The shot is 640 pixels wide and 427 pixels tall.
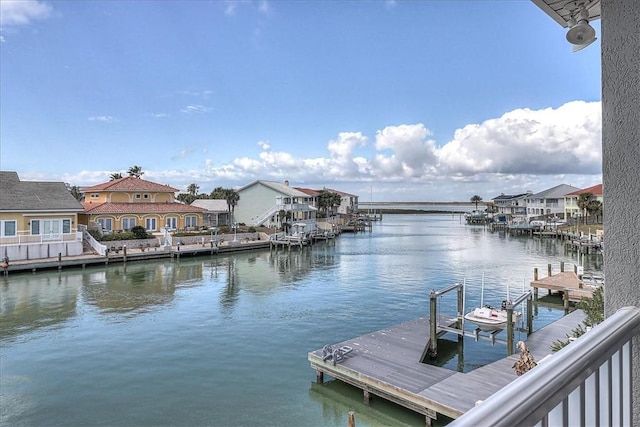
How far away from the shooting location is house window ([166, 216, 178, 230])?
4228 centimetres

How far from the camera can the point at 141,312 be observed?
62.0 ft

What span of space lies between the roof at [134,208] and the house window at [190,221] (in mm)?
835

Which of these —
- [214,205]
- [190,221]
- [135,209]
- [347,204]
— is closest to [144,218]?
[135,209]

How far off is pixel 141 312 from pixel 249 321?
5.52 metres

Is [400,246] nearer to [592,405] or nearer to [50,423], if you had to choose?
[50,423]

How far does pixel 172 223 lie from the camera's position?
4262 cm

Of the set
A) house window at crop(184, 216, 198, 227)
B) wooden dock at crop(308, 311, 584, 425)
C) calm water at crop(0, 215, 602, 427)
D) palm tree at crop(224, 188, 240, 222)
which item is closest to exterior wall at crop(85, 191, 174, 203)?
house window at crop(184, 216, 198, 227)

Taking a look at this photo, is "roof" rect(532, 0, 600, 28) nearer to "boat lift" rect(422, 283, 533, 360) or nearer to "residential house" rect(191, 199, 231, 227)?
"boat lift" rect(422, 283, 533, 360)

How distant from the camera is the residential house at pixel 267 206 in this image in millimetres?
52853

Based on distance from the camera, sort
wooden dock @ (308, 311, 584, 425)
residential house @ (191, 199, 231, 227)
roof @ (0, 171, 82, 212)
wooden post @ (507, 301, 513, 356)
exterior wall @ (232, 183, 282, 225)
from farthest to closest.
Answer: exterior wall @ (232, 183, 282, 225), residential house @ (191, 199, 231, 227), roof @ (0, 171, 82, 212), wooden post @ (507, 301, 513, 356), wooden dock @ (308, 311, 584, 425)

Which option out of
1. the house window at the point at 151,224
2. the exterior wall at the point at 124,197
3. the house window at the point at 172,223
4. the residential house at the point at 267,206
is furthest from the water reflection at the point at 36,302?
the residential house at the point at 267,206

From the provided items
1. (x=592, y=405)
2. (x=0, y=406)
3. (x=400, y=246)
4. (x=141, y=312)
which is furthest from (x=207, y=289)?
(x=400, y=246)

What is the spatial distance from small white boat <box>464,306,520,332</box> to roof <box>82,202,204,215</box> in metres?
34.7

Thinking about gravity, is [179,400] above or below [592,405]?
below
